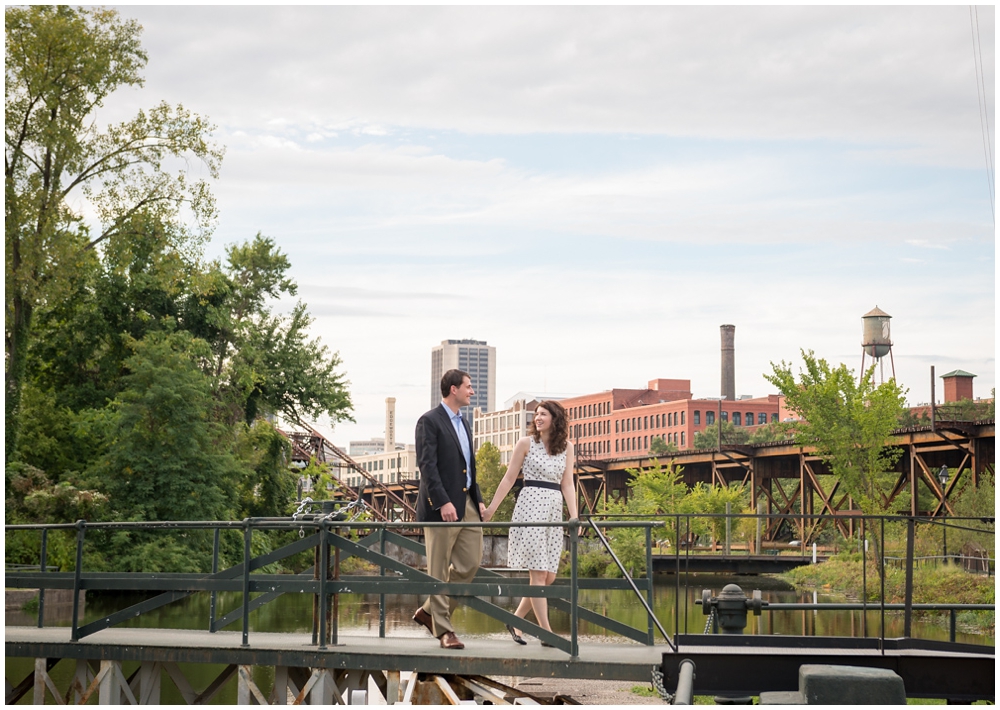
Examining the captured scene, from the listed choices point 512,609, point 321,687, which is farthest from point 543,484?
point 512,609

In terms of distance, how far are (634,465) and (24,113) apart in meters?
47.9

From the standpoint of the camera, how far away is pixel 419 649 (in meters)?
9.04

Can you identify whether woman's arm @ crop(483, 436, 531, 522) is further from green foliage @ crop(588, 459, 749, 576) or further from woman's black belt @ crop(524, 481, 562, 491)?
green foliage @ crop(588, 459, 749, 576)

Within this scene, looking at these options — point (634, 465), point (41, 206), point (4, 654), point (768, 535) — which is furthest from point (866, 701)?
point (634, 465)

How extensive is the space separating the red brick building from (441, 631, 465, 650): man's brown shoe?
121m

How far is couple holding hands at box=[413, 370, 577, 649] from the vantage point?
889 cm

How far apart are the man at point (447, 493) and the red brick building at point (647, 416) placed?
120461 mm

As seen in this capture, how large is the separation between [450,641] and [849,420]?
40.5 meters

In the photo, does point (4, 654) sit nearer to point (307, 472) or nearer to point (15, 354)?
point (15, 354)

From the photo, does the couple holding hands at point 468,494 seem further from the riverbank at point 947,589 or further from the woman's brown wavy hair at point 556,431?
the riverbank at point 947,589

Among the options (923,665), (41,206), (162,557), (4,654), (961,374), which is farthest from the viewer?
(961,374)

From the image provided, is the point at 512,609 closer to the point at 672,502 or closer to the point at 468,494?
the point at 468,494

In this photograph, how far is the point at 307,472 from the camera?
145 feet

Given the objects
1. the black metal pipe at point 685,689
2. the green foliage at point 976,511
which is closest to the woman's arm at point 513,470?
the black metal pipe at point 685,689
